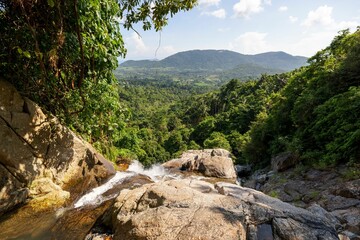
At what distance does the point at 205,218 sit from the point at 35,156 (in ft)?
19.6

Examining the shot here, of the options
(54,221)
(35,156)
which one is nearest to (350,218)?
(54,221)

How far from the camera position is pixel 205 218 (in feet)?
15.0

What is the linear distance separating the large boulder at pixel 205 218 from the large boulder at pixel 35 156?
10.2 feet

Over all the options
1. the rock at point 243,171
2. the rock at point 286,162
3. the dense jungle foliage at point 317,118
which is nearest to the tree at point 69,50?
the dense jungle foliage at point 317,118

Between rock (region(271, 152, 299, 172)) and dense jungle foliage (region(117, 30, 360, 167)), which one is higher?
dense jungle foliage (region(117, 30, 360, 167))

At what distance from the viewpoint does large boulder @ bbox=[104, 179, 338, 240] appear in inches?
170

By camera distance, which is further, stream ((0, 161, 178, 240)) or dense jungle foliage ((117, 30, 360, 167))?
dense jungle foliage ((117, 30, 360, 167))

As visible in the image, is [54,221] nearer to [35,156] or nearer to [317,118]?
[35,156]

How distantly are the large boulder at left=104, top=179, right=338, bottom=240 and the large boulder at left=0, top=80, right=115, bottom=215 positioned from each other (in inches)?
122

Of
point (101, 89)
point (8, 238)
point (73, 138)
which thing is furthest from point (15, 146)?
point (101, 89)

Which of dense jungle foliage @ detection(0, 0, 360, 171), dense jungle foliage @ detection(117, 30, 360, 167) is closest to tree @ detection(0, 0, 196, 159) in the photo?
dense jungle foliage @ detection(0, 0, 360, 171)

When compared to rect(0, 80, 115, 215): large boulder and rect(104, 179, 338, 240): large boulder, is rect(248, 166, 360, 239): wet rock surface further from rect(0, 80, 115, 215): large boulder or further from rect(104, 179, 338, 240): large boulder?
rect(0, 80, 115, 215): large boulder

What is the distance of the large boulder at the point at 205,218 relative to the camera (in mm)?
4324

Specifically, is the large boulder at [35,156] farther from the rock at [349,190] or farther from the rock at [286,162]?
the rock at [286,162]
